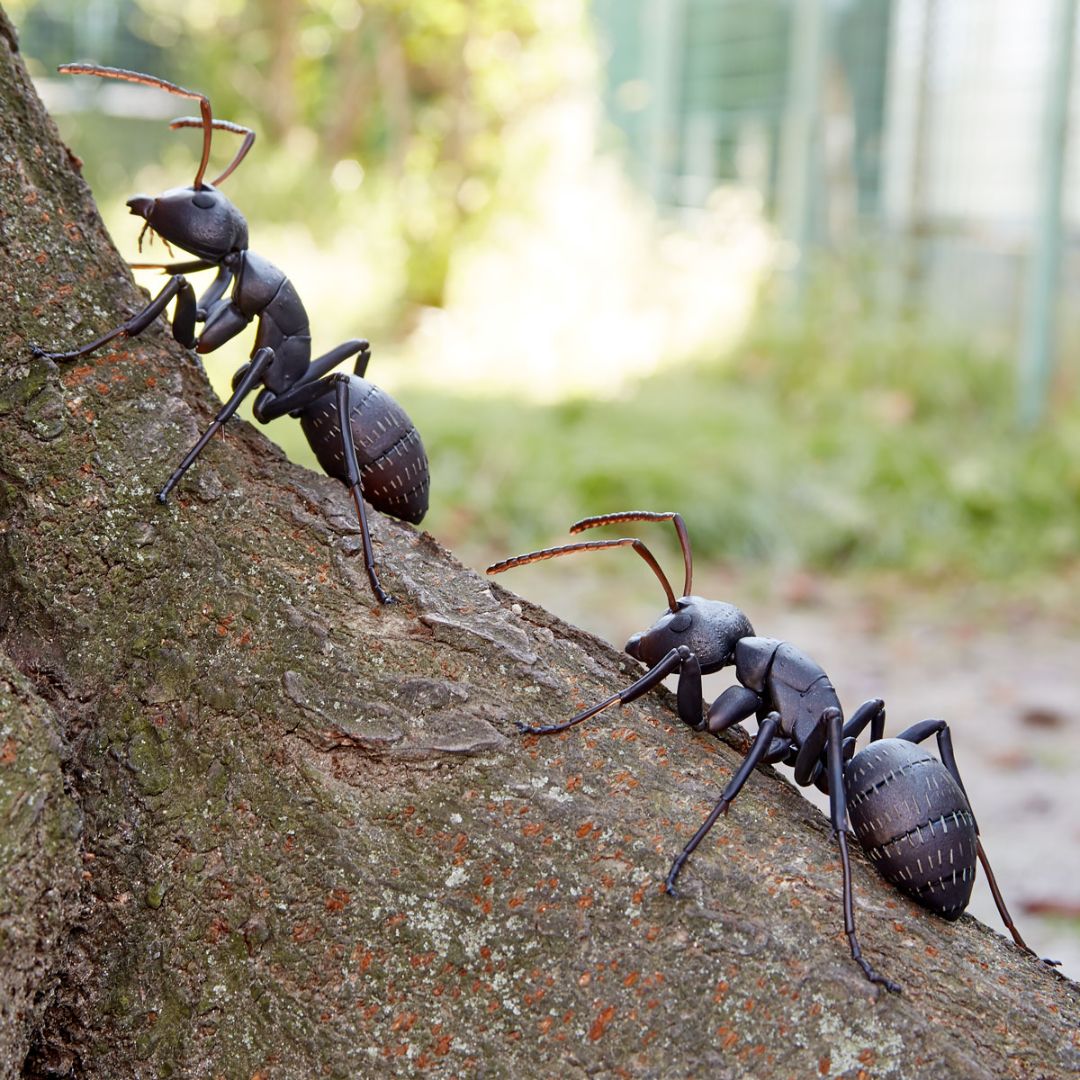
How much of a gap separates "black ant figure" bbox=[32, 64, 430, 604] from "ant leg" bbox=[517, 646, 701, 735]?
46 cm

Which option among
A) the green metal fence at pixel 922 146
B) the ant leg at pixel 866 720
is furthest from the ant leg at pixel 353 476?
the green metal fence at pixel 922 146

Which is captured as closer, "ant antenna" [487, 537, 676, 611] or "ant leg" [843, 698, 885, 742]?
"ant antenna" [487, 537, 676, 611]

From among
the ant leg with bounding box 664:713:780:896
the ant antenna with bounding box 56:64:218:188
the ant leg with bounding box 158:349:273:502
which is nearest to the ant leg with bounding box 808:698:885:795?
the ant leg with bounding box 664:713:780:896

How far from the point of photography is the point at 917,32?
9.71 meters

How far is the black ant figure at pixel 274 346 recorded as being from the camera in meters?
1.83

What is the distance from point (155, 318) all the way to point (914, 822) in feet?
3.43

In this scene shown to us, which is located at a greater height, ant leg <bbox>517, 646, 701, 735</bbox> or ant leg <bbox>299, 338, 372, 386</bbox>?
ant leg <bbox>299, 338, 372, 386</bbox>

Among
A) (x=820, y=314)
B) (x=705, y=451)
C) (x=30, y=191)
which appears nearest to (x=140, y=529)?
(x=30, y=191)

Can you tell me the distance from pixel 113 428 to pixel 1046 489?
19.6 ft

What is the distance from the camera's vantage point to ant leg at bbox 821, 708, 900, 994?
1232 mm

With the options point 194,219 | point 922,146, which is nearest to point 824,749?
point 194,219

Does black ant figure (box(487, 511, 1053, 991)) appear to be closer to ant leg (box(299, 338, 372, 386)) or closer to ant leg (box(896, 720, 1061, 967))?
ant leg (box(896, 720, 1061, 967))

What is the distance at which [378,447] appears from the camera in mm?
1886

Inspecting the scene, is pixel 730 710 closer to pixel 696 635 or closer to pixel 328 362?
pixel 696 635
